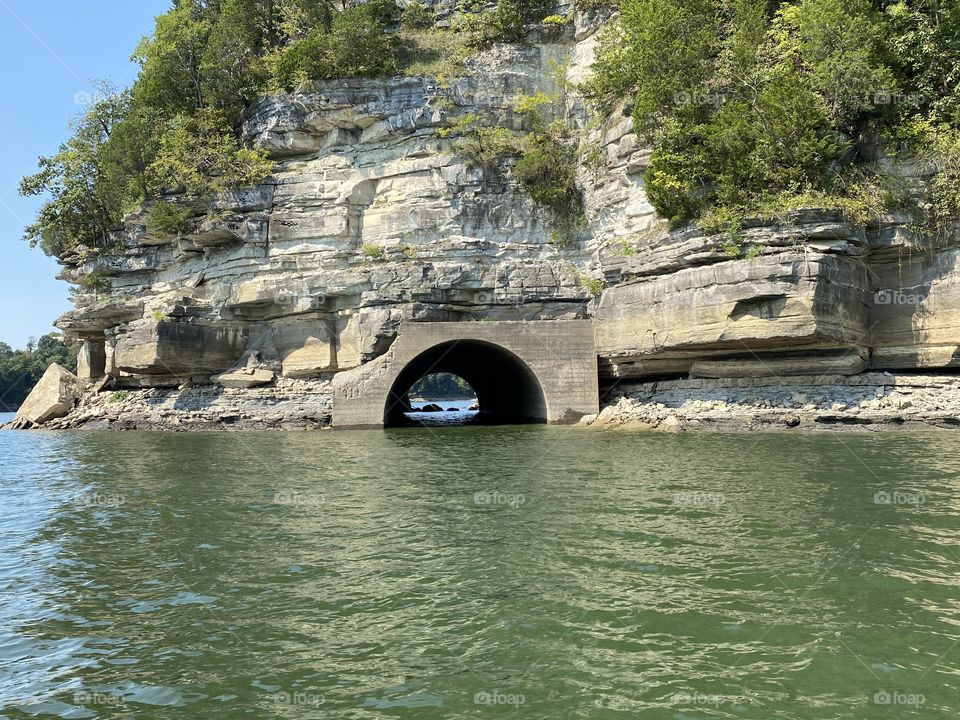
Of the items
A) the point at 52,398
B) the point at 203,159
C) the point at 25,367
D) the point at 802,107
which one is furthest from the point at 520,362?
the point at 25,367

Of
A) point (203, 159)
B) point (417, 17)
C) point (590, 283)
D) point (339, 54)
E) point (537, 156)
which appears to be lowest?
point (590, 283)

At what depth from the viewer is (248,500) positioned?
13875 millimetres

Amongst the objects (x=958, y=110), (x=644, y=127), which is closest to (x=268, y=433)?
(x=644, y=127)

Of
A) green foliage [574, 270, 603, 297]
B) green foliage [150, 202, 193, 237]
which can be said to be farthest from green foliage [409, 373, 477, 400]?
green foliage [574, 270, 603, 297]

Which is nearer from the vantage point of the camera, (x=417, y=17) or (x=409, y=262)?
(x=409, y=262)

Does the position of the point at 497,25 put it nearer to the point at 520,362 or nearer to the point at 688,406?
the point at 520,362

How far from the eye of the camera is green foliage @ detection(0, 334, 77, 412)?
88875 mm

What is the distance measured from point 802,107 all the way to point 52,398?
4362 centimetres

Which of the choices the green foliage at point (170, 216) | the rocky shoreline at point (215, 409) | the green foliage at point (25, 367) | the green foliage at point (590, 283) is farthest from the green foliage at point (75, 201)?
the green foliage at point (25, 367)

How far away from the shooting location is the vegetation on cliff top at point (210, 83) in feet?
129

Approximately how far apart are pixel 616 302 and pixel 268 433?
55.9 ft

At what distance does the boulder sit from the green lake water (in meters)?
29.3

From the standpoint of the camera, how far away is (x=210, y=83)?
42.2 metres

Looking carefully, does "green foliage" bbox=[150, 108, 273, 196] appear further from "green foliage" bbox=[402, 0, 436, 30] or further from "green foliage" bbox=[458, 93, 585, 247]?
"green foliage" bbox=[402, 0, 436, 30]
